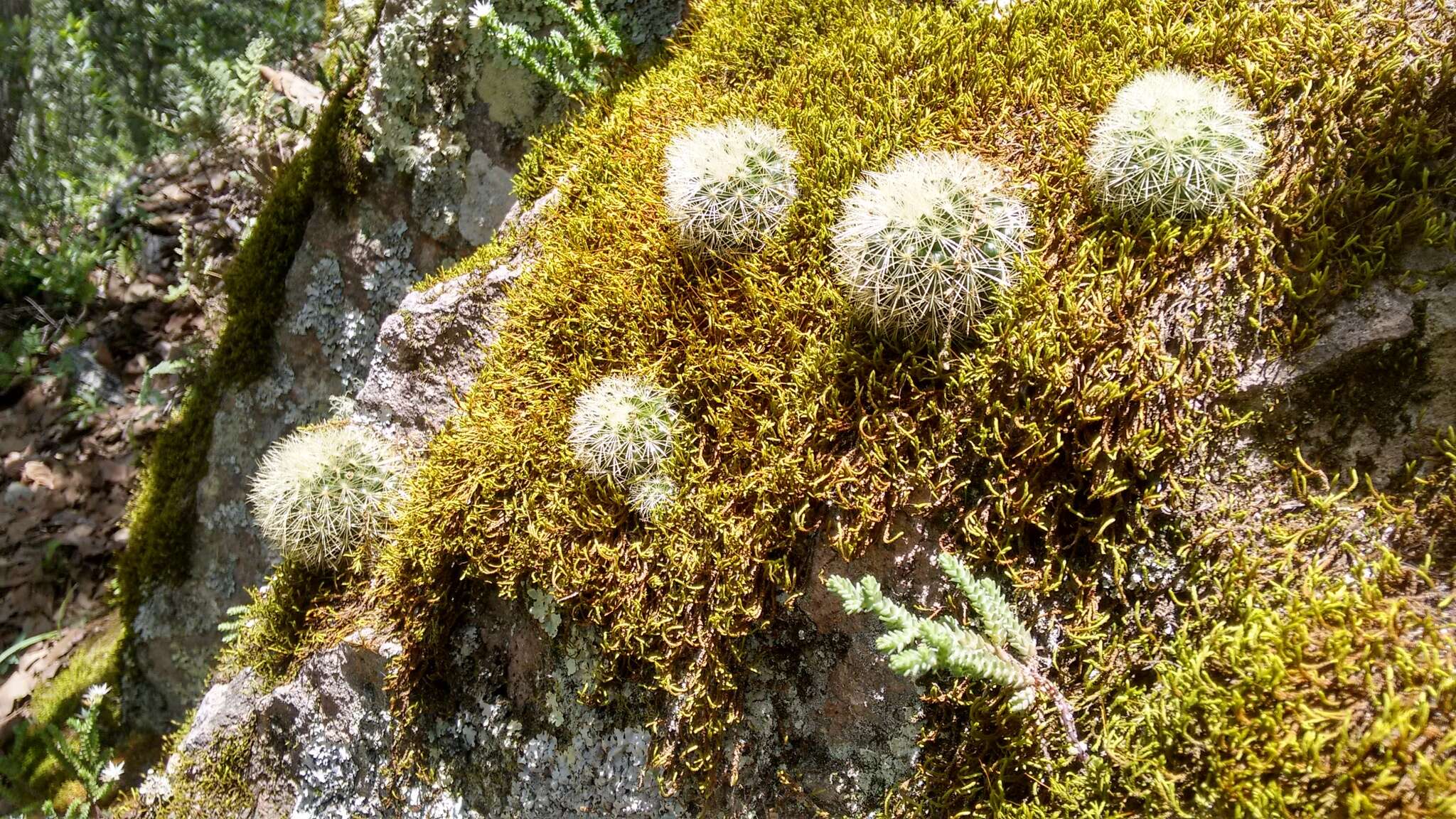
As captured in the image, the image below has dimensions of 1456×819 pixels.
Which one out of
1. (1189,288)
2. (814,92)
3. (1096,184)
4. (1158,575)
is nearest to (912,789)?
(1158,575)

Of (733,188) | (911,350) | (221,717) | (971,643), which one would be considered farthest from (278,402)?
(971,643)

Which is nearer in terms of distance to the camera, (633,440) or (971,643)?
(971,643)

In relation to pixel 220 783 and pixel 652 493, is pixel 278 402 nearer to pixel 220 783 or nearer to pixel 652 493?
pixel 220 783

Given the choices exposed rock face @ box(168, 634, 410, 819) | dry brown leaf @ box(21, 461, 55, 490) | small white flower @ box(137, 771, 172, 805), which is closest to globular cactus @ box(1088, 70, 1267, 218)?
exposed rock face @ box(168, 634, 410, 819)

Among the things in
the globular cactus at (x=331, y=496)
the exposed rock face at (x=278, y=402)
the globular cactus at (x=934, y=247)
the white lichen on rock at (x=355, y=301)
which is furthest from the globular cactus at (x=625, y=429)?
the white lichen on rock at (x=355, y=301)

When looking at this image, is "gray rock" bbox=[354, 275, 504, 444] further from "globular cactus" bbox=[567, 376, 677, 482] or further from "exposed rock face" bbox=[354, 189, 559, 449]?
"globular cactus" bbox=[567, 376, 677, 482]
